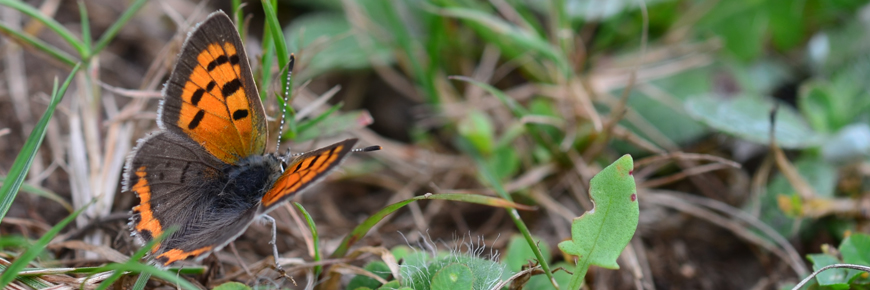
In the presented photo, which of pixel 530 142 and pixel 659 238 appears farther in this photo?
pixel 530 142

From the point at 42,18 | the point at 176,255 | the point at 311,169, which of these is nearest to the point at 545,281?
the point at 311,169

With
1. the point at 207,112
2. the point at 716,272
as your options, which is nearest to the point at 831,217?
the point at 716,272

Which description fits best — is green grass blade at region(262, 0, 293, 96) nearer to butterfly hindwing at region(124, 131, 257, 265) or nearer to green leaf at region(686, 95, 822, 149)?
butterfly hindwing at region(124, 131, 257, 265)

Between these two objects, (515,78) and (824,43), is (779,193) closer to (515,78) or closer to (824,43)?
(824,43)

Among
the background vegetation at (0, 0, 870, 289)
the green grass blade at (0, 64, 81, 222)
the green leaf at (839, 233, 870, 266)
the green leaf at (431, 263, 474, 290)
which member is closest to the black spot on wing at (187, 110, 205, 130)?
the background vegetation at (0, 0, 870, 289)

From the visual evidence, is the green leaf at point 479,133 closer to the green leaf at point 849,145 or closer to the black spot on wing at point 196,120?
the black spot on wing at point 196,120

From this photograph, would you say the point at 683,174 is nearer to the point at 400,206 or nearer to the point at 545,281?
the point at 545,281

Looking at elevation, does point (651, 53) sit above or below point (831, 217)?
above
